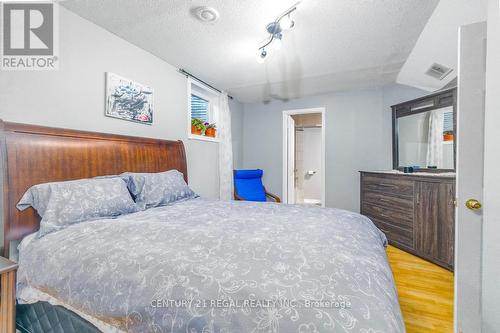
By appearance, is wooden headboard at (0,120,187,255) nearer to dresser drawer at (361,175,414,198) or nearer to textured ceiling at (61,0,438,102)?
textured ceiling at (61,0,438,102)

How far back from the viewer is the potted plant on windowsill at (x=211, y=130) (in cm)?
352

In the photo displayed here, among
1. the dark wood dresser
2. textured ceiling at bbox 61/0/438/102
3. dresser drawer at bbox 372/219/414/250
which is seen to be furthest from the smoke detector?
dresser drawer at bbox 372/219/414/250

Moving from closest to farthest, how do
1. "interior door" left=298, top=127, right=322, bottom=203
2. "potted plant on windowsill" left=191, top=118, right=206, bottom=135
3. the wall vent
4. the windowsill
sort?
the wall vent → the windowsill → "potted plant on windowsill" left=191, top=118, right=206, bottom=135 → "interior door" left=298, top=127, right=322, bottom=203

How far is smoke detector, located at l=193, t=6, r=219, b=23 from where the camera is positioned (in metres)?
1.79

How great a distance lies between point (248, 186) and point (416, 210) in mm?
2407

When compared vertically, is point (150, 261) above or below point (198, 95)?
below

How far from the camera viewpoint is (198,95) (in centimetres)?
354

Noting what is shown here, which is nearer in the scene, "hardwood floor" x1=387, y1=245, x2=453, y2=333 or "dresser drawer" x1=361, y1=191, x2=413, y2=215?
"hardwood floor" x1=387, y1=245, x2=453, y2=333

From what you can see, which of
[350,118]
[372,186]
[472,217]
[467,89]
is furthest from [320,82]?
[472,217]

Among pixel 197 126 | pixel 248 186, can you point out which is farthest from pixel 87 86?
pixel 248 186

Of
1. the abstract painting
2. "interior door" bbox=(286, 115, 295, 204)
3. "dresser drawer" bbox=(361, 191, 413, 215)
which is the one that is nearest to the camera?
the abstract painting

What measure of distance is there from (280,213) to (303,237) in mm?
566

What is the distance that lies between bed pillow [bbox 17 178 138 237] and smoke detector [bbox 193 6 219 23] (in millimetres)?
1515

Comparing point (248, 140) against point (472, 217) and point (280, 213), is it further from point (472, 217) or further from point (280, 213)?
point (472, 217)
